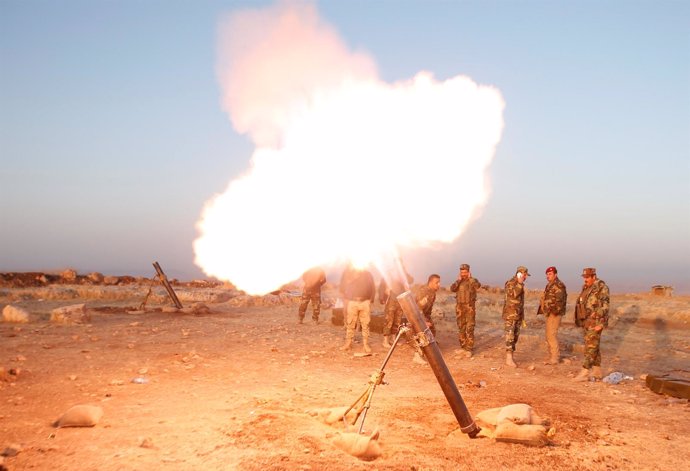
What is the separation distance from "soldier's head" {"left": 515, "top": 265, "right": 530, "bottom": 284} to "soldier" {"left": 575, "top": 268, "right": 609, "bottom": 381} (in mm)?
1512

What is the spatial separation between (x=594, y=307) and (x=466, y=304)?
3152 mm

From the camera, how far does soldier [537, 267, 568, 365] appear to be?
39.3 feet

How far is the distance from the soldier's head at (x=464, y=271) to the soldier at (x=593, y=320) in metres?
2.89

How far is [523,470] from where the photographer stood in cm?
555

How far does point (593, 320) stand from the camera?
1083 centimetres

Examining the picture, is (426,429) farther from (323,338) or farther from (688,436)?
(323,338)

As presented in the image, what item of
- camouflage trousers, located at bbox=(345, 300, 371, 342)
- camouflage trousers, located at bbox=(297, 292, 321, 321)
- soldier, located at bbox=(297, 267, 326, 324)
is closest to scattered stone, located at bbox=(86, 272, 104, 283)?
camouflage trousers, located at bbox=(297, 292, 321, 321)

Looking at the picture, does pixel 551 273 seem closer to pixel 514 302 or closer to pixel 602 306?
pixel 514 302

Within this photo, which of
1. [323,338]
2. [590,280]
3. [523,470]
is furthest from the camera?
[323,338]

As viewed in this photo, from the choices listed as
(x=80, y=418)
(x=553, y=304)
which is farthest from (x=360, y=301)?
(x=80, y=418)

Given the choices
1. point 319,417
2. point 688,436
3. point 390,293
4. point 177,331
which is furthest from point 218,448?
point 177,331

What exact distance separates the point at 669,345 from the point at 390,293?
900 cm

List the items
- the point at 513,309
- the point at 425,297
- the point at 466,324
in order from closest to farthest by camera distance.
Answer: the point at 513,309 → the point at 425,297 → the point at 466,324

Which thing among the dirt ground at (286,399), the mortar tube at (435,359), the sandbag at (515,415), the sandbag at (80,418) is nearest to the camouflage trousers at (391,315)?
the dirt ground at (286,399)
